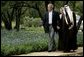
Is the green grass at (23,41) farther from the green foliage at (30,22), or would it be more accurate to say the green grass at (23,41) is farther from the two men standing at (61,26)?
the two men standing at (61,26)

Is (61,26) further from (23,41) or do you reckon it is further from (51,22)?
(23,41)

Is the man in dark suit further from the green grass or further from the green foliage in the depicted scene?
the green foliage

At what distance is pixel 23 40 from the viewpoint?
10.9 metres

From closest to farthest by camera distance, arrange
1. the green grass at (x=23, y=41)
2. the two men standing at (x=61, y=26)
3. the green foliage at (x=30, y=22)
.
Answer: the green grass at (x=23, y=41) → the two men standing at (x=61, y=26) → the green foliage at (x=30, y=22)

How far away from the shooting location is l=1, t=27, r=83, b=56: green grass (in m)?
9.83

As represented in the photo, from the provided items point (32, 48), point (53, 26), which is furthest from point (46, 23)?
point (32, 48)

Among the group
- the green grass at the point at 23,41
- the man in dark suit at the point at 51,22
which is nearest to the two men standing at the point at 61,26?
the man in dark suit at the point at 51,22

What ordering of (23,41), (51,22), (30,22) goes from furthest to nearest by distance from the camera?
(30,22)
(23,41)
(51,22)

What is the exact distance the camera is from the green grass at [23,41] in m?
9.83

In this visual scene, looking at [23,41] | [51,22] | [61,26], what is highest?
[51,22]

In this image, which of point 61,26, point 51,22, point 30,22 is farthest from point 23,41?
point 61,26

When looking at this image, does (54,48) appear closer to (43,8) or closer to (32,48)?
(32,48)

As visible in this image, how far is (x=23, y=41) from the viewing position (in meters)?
10.8

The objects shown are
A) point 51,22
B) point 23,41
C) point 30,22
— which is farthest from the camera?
point 30,22
